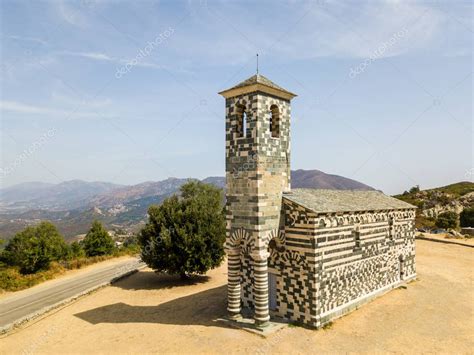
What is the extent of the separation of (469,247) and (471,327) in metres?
26.4

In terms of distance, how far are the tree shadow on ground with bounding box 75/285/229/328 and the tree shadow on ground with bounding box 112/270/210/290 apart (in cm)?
421

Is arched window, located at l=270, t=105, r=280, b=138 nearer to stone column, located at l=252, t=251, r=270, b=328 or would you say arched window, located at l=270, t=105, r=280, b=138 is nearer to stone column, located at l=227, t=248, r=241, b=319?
stone column, located at l=252, t=251, r=270, b=328

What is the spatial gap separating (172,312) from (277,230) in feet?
27.5

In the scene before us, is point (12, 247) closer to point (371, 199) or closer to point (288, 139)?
point (288, 139)

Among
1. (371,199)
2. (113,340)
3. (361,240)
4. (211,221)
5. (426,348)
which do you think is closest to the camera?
(426,348)

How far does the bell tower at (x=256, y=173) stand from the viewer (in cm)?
1572

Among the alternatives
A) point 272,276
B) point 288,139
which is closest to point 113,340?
point 272,276

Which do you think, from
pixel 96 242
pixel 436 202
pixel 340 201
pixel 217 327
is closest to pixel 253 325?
pixel 217 327

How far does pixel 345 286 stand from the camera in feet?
57.8

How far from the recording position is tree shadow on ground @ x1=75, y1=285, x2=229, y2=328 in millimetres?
17766

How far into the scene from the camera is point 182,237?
25.1 m

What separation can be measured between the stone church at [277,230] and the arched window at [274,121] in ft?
0.17

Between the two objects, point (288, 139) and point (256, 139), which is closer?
point (256, 139)

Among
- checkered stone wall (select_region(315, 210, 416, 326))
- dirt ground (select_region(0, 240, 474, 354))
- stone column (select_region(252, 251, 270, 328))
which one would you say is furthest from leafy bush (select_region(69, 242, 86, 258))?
checkered stone wall (select_region(315, 210, 416, 326))
